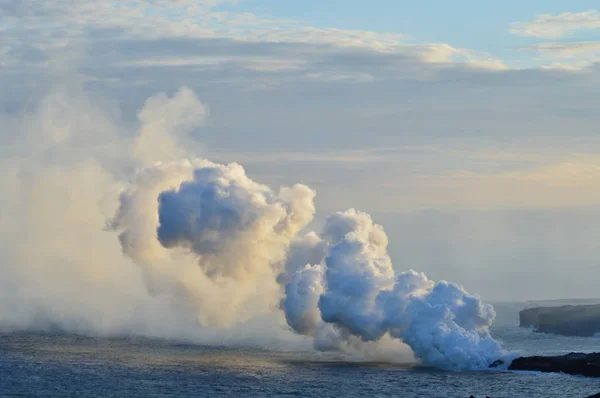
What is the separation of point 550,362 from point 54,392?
273 ft

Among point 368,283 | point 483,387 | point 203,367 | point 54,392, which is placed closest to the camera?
point 54,392

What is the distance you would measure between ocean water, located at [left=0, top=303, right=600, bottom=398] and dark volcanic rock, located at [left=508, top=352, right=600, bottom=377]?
396 centimetres

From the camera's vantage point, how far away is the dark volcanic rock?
161 m

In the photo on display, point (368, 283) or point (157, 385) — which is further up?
point (368, 283)

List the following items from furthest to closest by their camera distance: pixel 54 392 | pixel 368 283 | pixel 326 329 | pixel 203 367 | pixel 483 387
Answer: pixel 326 329 < pixel 368 283 < pixel 203 367 < pixel 483 387 < pixel 54 392

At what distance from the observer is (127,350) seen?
19712 cm

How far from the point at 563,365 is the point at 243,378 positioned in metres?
54.0

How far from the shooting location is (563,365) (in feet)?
541

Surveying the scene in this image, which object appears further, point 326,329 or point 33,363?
point 326,329

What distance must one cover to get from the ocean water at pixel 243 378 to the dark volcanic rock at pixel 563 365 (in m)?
3.96

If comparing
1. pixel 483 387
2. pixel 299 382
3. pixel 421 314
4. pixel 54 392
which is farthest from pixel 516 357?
pixel 54 392

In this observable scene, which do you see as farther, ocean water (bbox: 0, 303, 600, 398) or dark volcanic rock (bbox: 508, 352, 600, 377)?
dark volcanic rock (bbox: 508, 352, 600, 377)

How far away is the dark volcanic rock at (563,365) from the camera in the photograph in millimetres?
160750

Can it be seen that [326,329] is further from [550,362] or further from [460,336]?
[550,362]
